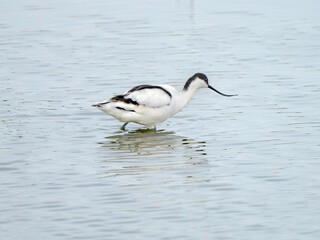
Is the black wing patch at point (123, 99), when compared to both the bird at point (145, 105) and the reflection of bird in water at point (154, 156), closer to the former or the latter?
the bird at point (145, 105)

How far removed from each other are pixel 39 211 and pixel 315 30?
12896 millimetres

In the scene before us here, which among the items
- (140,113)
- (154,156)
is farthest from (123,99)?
(154,156)

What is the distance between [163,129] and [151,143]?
96 cm

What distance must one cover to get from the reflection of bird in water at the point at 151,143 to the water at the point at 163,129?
0.03 meters

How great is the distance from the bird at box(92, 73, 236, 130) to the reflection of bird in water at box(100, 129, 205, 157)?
215 mm

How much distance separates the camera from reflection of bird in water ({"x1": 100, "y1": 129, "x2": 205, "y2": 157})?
12.8 m

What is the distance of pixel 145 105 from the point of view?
13758 mm

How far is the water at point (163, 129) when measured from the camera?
31.8ft

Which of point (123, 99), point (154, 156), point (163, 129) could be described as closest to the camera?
point (154, 156)

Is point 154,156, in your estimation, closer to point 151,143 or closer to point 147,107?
point 151,143

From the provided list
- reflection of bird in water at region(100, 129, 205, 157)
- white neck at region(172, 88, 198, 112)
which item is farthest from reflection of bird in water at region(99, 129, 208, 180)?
white neck at region(172, 88, 198, 112)

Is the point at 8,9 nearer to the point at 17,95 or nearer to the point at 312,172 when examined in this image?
the point at 17,95

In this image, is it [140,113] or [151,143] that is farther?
[140,113]

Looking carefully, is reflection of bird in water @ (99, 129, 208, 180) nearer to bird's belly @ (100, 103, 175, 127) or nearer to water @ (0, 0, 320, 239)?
water @ (0, 0, 320, 239)
